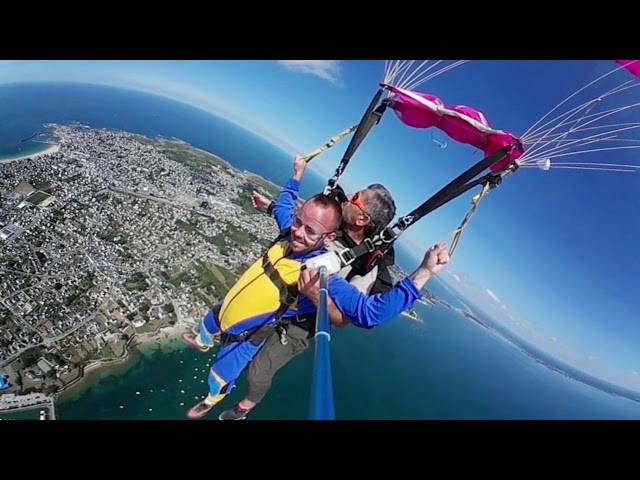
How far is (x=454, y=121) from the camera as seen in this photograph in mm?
1608

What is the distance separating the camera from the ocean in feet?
13.4

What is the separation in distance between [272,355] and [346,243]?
0.59 meters

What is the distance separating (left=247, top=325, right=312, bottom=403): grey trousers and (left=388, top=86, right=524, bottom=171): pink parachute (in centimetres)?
102

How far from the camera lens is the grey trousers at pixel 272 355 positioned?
5.25 ft

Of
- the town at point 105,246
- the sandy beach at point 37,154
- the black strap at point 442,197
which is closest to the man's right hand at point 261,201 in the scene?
the black strap at point 442,197

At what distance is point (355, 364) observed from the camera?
6230mm

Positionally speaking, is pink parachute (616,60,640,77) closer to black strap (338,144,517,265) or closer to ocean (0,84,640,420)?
black strap (338,144,517,265)

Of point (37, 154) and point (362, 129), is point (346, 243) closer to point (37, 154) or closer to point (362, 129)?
point (362, 129)

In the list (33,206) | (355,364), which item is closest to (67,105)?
(33,206)

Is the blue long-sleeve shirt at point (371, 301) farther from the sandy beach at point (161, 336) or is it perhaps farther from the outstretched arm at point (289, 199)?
the sandy beach at point (161, 336)

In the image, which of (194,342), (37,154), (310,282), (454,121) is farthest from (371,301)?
(37,154)

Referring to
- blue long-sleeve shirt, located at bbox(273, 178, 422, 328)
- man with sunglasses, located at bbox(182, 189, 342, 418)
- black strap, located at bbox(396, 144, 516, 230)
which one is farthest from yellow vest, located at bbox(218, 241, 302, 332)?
black strap, located at bbox(396, 144, 516, 230)

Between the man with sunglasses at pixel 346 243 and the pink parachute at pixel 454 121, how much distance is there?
1.22 feet
